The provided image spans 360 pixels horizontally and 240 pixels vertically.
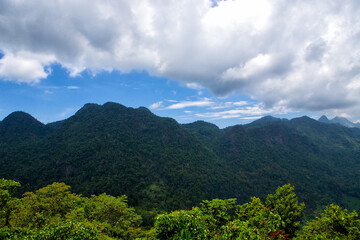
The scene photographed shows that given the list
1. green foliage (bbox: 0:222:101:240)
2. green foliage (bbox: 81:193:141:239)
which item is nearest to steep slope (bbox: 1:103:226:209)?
green foliage (bbox: 81:193:141:239)

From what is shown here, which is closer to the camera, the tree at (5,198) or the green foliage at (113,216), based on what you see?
the tree at (5,198)

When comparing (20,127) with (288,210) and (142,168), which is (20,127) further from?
(288,210)

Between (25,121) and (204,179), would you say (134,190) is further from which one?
(25,121)

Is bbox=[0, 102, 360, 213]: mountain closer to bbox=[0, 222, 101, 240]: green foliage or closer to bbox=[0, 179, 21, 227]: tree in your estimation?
bbox=[0, 179, 21, 227]: tree

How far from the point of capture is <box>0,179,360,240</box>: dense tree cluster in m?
10.4

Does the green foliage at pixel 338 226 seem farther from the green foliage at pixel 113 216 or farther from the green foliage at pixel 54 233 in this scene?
the green foliage at pixel 113 216

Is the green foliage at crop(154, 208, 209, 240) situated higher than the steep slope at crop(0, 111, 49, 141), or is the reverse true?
the steep slope at crop(0, 111, 49, 141)

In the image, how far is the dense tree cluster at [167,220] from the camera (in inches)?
411

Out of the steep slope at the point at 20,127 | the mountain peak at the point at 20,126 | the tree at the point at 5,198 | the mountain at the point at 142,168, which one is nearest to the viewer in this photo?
the tree at the point at 5,198

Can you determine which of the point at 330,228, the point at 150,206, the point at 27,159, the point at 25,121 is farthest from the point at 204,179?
the point at 25,121

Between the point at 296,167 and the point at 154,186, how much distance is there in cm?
18251

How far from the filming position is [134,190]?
355ft

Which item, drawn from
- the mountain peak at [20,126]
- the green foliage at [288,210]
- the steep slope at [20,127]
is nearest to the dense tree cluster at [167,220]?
the green foliage at [288,210]

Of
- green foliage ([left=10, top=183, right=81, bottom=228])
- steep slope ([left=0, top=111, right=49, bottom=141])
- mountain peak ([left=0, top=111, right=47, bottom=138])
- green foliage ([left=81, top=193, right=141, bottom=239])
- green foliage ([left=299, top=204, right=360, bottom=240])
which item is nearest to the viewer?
green foliage ([left=299, top=204, right=360, bottom=240])
